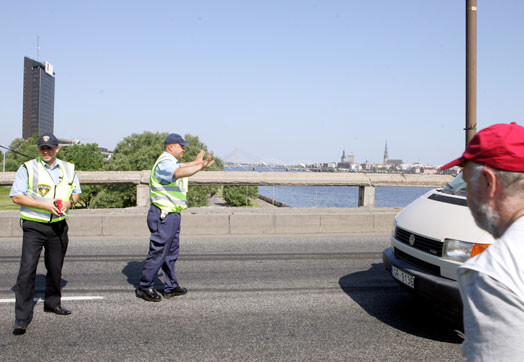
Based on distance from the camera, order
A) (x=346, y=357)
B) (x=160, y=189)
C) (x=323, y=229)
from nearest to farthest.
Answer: (x=346, y=357)
(x=160, y=189)
(x=323, y=229)

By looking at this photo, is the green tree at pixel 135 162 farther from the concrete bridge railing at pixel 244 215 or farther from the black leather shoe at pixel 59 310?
the black leather shoe at pixel 59 310

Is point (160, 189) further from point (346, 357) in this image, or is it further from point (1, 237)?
point (1, 237)

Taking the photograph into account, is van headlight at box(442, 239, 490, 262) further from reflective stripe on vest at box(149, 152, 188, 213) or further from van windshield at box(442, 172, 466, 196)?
reflective stripe on vest at box(149, 152, 188, 213)

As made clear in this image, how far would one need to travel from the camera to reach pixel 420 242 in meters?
4.74

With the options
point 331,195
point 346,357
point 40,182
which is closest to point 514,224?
point 346,357

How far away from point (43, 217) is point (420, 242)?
3.77m

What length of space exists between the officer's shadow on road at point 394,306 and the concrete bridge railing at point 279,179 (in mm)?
4337

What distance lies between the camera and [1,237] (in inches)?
374

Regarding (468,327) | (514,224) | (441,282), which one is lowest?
(441,282)

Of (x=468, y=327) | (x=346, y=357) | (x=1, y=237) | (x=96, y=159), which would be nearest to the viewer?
(x=468, y=327)

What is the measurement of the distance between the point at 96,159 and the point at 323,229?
72899 mm

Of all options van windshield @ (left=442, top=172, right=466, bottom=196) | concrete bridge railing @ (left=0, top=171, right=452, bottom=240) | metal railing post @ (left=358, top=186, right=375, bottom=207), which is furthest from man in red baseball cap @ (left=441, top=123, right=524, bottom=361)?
metal railing post @ (left=358, top=186, right=375, bottom=207)

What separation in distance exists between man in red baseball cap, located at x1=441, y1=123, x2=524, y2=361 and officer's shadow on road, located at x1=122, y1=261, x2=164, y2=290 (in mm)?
5301

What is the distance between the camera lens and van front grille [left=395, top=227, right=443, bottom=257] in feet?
14.7
